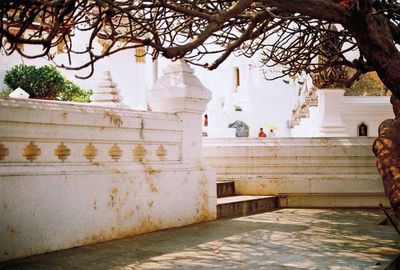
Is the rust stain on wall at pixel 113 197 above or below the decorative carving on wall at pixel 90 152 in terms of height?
below

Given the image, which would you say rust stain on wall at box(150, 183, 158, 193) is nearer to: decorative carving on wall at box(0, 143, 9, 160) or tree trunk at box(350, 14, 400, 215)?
decorative carving on wall at box(0, 143, 9, 160)

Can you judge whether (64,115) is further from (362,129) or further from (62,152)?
(362,129)

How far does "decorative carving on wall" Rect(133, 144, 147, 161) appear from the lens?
6332 mm

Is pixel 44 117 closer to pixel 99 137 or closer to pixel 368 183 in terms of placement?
pixel 99 137

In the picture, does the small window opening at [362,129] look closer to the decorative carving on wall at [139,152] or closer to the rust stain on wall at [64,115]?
the decorative carving on wall at [139,152]

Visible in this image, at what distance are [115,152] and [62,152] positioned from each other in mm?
796

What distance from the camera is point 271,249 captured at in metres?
5.16

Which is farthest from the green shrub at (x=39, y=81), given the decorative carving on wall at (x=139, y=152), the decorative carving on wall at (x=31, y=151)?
the decorative carving on wall at (x=31, y=151)

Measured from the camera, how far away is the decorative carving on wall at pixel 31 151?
4.96m

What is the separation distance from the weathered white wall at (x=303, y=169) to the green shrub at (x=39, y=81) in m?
14.8

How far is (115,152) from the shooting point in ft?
19.8

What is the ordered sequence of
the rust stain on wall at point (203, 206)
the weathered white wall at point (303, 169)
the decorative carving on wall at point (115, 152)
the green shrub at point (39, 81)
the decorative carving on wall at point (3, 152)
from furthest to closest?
the green shrub at point (39, 81) < the weathered white wall at point (303, 169) < the rust stain on wall at point (203, 206) < the decorative carving on wall at point (115, 152) < the decorative carving on wall at point (3, 152)

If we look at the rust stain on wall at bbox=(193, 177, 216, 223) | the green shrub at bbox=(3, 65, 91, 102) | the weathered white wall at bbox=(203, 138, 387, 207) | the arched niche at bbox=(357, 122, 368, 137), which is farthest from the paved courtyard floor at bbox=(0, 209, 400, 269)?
the green shrub at bbox=(3, 65, 91, 102)

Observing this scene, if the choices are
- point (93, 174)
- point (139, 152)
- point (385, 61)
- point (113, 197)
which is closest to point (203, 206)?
point (139, 152)
